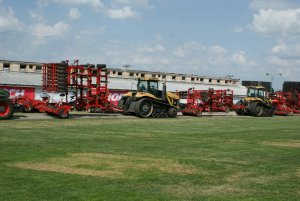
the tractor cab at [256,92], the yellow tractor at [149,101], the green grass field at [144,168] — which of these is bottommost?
the green grass field at [144,168]

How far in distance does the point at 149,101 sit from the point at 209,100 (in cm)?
984

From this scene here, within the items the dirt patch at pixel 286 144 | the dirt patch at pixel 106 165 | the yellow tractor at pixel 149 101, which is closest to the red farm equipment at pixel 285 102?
the yellow tractor at pixel 149 101

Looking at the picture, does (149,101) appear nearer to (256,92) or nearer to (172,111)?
(172,111)

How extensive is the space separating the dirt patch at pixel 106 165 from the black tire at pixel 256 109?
3192cm

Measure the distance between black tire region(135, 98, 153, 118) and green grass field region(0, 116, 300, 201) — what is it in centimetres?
1531

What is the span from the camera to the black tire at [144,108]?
112 feet

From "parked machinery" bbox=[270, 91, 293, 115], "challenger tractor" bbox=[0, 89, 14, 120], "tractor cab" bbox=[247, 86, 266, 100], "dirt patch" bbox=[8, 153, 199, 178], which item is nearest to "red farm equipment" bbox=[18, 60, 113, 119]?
"challenger tractor" bbox=[0, 89, 14, 120]

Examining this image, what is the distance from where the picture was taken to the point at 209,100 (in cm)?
4347

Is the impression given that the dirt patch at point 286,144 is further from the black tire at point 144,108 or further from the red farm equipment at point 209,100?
the red farm equipment at point 209,100

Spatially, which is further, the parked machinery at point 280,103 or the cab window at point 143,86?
the parked machinery at point 280,103

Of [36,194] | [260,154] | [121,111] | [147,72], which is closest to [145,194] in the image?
[36,194]

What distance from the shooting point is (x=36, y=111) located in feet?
114

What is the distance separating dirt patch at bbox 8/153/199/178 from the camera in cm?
1091

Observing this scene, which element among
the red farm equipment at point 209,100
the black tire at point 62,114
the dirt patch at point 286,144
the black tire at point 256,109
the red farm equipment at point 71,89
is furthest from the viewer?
the black tire at point 256,109
